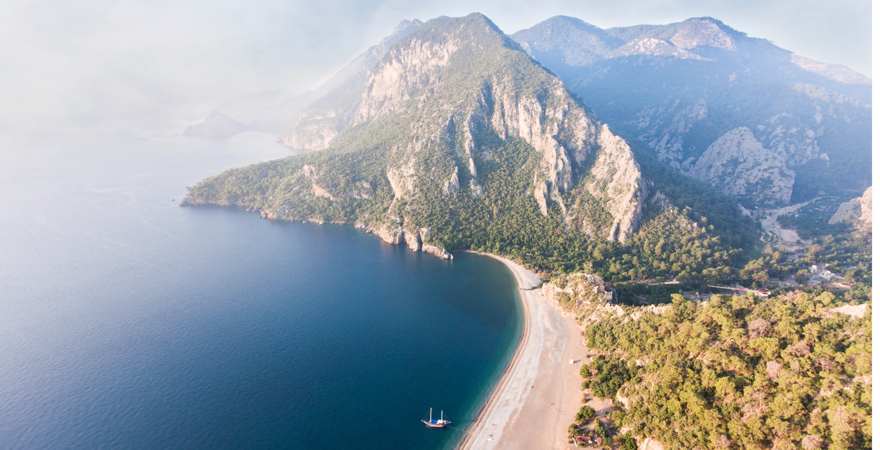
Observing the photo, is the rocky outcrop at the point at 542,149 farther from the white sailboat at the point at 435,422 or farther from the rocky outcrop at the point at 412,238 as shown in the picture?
the white sailboat at the point at 435,422

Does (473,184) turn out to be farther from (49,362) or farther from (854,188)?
(854,188)

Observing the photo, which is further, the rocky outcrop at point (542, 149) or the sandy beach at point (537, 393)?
the rocky outcrop at point (542, 149)

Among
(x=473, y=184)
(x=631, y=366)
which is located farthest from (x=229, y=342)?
(x=473, y=184)

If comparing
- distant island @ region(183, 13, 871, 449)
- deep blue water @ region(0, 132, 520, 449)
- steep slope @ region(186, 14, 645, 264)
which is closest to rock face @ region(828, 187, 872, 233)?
distant island @ region(183, 13, 871, 449)

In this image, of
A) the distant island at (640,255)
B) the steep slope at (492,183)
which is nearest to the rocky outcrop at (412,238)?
the steep slope at (492,183)

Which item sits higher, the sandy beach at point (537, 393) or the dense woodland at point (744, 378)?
the dense woodland at point (744, 378)
